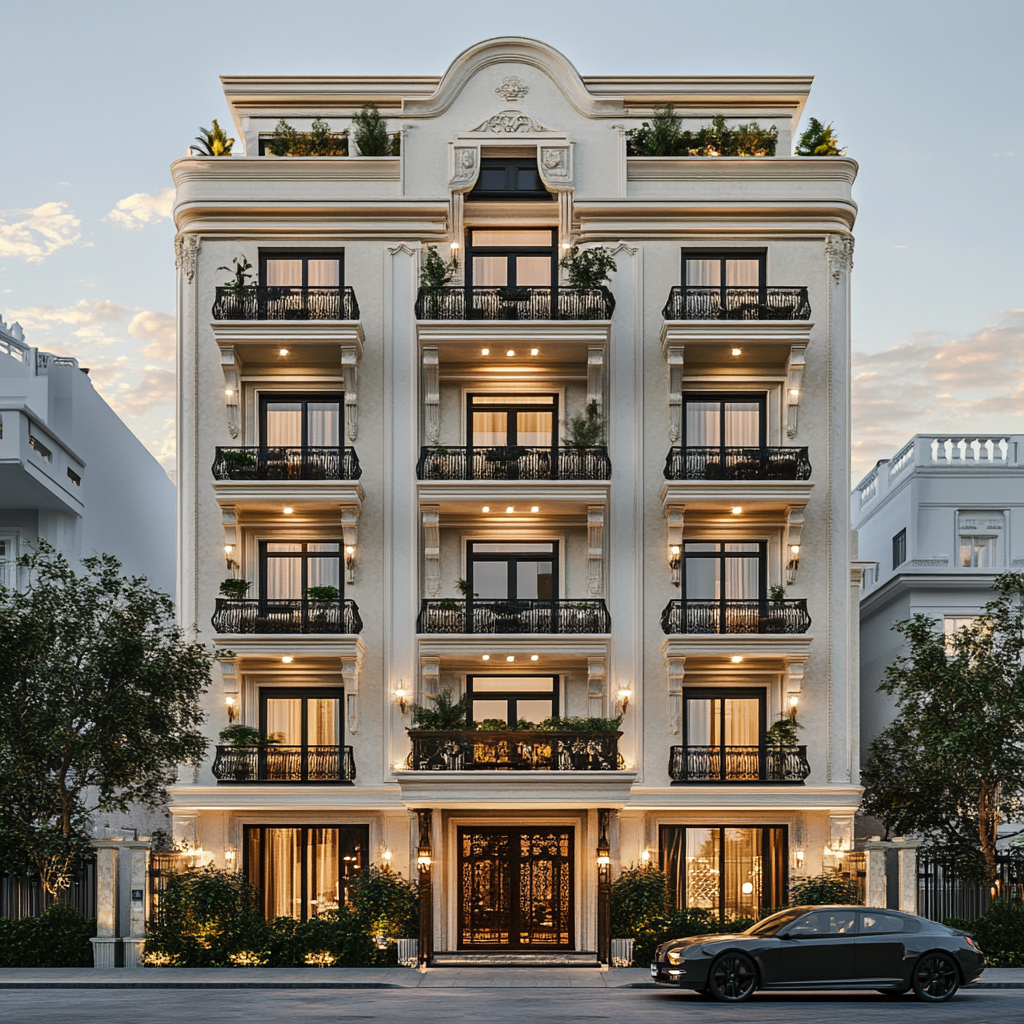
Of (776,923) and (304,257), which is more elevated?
(304,257)

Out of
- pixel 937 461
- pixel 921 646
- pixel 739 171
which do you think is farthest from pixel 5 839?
pixel 937 461

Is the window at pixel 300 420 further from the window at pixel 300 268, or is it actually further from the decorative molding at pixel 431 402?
the window at pixel 300 268

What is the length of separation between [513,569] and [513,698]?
314 centimetres

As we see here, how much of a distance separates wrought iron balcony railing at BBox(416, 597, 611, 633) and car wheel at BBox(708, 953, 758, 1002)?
10.7m

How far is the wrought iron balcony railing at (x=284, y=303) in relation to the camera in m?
32.5

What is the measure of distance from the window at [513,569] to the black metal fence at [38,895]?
35.9 ft

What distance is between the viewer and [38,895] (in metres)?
28.1

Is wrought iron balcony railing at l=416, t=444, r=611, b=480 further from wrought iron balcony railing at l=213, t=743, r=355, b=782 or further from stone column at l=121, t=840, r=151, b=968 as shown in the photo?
stone column at l=121, t=840, r=151, b=968

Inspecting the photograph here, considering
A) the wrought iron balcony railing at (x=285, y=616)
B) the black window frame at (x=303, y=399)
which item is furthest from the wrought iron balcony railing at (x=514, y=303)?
the wrought iron balcony railing at (x=285, y=616)

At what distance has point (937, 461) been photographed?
38.4 metres

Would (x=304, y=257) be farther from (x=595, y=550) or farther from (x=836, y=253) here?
(x=836, y=253)

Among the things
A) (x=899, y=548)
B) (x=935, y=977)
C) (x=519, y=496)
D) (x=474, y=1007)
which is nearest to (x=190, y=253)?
(x=519, y=496)

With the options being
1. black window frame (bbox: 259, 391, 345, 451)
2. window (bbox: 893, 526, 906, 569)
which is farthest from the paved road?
window (bbox: 893, 526, 906, 569)

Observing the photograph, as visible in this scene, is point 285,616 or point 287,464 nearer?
point 285,616
